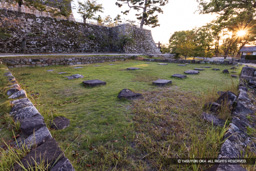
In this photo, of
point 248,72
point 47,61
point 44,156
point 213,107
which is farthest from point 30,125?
point 47,61

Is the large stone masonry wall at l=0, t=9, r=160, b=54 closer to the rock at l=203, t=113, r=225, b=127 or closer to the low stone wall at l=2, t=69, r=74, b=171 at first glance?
the low stone wall at l=2, t=69, r=74, b=171

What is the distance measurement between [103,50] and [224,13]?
16.2 m

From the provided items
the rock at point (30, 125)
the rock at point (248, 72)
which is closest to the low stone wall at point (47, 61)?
the rock at point (30, 125)

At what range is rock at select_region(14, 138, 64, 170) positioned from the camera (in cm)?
87

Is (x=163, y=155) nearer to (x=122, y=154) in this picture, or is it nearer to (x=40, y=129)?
(x=122, y=154)

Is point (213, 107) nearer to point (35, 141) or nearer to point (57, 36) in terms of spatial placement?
point (35, 141)

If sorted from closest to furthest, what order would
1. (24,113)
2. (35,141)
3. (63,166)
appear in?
(63,166)
(35,141)
(24,113)

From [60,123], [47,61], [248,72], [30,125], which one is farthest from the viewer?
[47,61]

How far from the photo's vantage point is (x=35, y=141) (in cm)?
109

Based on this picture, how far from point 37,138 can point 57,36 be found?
1489cm

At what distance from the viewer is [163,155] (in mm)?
1181

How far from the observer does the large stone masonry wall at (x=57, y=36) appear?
10333 millimetres

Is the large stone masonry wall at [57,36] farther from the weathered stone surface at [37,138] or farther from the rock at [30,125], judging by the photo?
the weathered stone surface at [37,138]

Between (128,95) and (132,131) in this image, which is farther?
(128,95)
